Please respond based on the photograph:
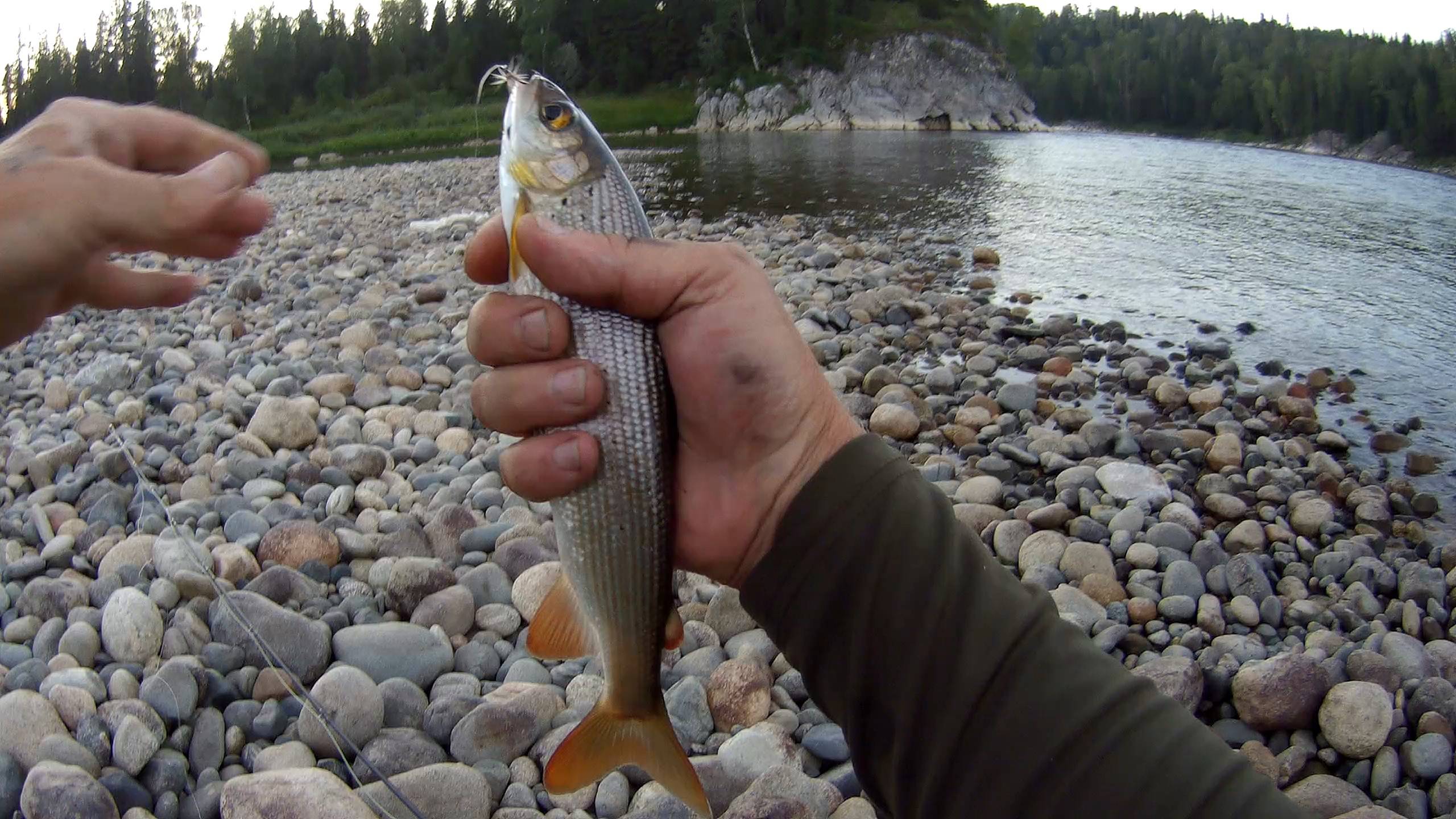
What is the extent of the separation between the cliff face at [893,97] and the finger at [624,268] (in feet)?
237

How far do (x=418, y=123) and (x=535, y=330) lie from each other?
63987 millimetres

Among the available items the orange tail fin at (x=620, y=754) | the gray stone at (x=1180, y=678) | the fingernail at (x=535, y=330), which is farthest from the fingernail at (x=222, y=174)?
the gray stone at (x=1180, y=678)

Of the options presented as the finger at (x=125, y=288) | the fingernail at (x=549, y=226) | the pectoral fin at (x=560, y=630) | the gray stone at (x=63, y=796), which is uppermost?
the fingernail at (x=549, y=226)

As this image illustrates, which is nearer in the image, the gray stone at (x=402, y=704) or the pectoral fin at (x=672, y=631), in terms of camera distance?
the pectoral fin at (x=672, y=631)

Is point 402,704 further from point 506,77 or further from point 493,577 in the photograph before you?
point 506,77

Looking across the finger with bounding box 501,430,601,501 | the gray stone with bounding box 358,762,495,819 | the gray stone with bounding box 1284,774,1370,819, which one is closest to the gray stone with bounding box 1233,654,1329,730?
the gray stone with bounding box 1284,774,1370,819

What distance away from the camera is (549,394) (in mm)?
2396

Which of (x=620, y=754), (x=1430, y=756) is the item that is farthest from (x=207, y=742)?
(x=1430, y=756)

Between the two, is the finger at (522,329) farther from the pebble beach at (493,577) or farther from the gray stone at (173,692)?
the gray stone at (173,692)

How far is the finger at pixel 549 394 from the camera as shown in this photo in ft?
7.81

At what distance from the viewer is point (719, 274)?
8.26 feet

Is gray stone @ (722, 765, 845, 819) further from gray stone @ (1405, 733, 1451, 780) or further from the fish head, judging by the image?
gray stone @ (1405, 733, 1451, 780)

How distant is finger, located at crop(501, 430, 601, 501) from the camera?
2.39 metres

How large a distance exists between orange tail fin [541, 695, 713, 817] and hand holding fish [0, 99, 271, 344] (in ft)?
5.17
